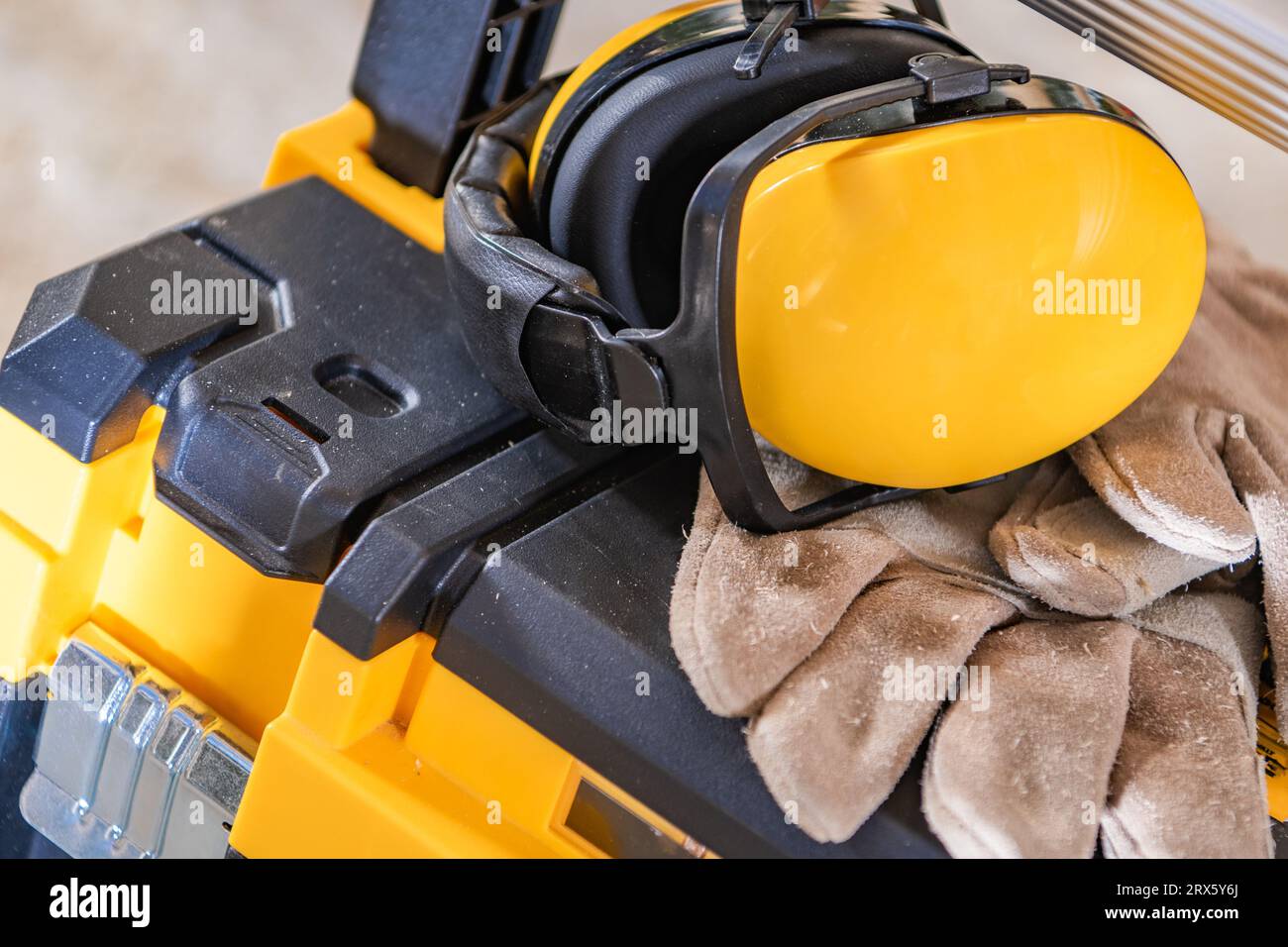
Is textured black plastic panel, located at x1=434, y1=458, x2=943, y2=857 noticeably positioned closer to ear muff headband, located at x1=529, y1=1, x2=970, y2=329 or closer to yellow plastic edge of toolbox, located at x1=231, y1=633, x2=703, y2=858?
yellow plastic edge of toolbox, located at x1=231, y1=633, x2=703, y2=858

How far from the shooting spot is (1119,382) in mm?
725

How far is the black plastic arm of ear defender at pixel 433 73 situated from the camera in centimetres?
100

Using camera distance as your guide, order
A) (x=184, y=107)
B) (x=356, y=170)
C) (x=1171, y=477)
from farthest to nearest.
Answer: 1. (x=184, y=107)
2. (x=356, y=170)
3. (x=1171, y=477)

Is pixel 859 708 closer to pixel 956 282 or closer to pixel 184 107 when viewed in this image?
pixel 956 282

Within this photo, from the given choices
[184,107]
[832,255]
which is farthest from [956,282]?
[184,107]

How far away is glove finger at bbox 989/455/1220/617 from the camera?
0.72 metres

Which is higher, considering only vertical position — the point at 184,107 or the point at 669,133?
the point at 669,133

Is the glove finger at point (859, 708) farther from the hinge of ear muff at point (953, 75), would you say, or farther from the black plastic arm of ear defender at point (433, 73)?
the black plastic arm of ear defender at point (433, 73)

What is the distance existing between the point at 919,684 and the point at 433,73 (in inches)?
22.9

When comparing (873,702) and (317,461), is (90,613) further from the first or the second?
(873,702)

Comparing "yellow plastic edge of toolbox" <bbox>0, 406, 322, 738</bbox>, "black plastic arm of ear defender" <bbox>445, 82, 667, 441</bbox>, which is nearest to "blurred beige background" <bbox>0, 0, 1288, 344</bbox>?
"yellow plastic edge of toolbox" <bbox>0, 406, 322, 738</bbox>

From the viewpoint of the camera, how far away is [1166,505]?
73cm

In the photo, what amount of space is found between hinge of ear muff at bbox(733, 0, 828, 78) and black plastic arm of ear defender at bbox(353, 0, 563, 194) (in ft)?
1.01
